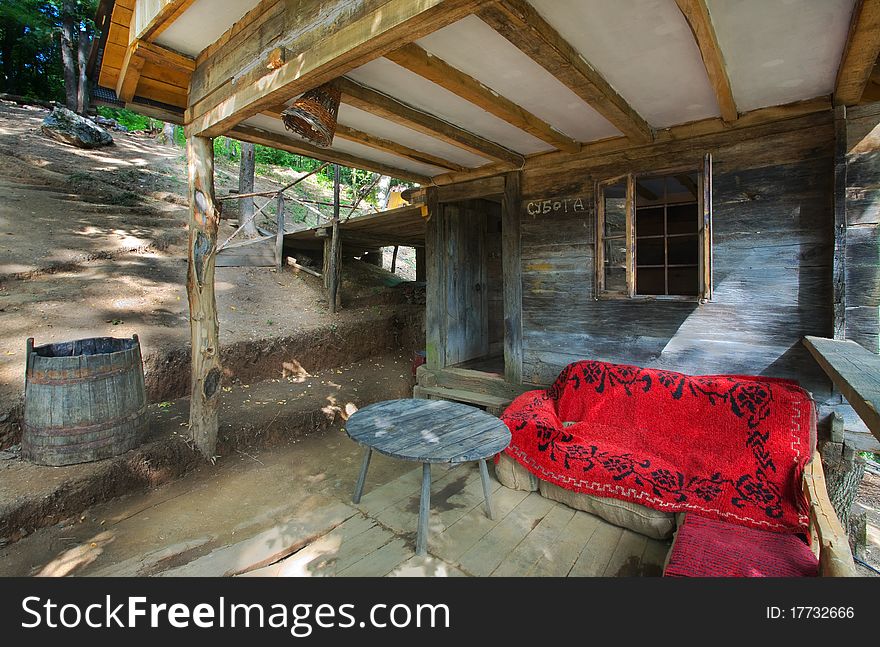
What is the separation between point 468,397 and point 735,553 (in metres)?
2.96

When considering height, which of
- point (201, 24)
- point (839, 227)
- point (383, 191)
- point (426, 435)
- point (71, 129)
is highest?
point (71, 129)

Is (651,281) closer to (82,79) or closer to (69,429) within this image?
(69,429)

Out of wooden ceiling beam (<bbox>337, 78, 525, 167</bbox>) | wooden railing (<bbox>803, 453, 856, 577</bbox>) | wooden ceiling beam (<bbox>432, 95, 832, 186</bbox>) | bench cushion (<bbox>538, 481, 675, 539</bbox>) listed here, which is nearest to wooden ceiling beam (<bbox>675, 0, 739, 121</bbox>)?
wooden ceiling beam (<bbox>432, 95, 832, 186</bbox>)

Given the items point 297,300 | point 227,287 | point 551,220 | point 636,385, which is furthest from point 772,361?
point 227,287

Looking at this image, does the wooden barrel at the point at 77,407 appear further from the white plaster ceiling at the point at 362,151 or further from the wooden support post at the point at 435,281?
the wooden support post at the point at 435,281

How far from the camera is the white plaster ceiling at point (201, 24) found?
241 cm

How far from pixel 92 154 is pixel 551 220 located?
13.4 meters

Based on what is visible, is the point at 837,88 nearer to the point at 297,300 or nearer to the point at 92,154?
the point at 297,300

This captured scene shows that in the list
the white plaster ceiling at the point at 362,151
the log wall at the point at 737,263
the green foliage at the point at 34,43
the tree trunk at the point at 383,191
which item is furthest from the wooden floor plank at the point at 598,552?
the green foliage at the point at 34,43

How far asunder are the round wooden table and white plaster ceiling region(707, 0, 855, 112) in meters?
2.53

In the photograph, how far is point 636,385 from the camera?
338cm

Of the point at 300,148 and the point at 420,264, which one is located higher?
the point at 300,148

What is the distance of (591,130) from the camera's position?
3537mm

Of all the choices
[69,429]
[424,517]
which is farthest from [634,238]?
[69,429]
